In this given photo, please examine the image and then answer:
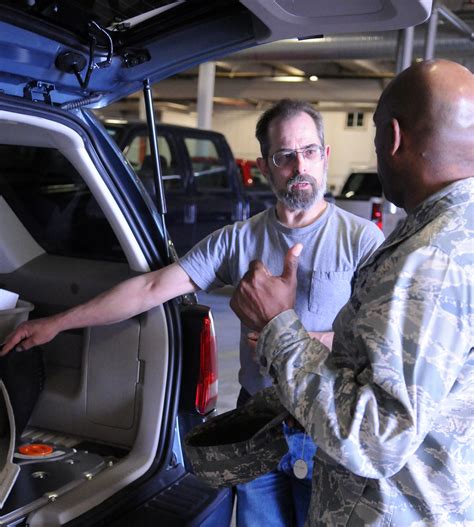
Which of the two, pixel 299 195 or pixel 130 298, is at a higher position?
pixel 299 195

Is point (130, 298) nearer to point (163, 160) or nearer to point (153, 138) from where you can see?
point (153, 138)

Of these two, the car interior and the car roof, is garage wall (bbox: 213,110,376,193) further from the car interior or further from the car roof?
the car roof

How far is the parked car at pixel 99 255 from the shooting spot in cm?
182

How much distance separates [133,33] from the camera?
1.97 m

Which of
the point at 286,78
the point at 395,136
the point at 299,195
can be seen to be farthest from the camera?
the point at 286,78

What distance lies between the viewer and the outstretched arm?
2.09 m

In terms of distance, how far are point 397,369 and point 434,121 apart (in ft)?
1.34

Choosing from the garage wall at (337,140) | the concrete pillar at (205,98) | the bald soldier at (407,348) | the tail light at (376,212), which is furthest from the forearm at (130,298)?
the garage wall at (337,140)

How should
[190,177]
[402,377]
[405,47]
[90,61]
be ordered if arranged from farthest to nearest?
1. [405,47]
2. [190,177]
3. [90,61]
4. [402,377]

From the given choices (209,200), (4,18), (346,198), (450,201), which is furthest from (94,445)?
(346,198)

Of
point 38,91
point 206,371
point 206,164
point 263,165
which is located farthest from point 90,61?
point 206,164

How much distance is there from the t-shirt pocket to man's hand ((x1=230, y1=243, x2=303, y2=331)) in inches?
24.5

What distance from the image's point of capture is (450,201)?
115 cm

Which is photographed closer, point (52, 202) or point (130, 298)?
point (130, 298)
